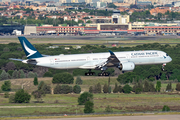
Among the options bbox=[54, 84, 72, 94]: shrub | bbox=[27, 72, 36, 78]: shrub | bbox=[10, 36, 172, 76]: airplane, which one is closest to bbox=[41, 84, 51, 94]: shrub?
bbox=[54, 84, 72, 94]: shrub

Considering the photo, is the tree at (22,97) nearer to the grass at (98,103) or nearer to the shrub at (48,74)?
Answer: the grass at (98,103)

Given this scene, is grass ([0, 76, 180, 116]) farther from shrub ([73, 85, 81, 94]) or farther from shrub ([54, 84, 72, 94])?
shrub ([54, 84, 72, 94])

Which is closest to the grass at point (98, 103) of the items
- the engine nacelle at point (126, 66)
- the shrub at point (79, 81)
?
the shrub at point (79, 81)

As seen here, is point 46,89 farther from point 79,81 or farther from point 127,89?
point 127,89

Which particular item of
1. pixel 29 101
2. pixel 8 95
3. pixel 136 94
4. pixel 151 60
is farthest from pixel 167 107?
pixel 8 95

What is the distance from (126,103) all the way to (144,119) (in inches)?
1111

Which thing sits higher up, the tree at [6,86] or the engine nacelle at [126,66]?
the engine nacelle at [126,66]

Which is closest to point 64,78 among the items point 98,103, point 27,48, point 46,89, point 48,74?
point 48,74

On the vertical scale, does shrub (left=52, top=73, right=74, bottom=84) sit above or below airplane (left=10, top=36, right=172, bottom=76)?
below

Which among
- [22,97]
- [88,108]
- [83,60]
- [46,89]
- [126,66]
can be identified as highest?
[83,60]

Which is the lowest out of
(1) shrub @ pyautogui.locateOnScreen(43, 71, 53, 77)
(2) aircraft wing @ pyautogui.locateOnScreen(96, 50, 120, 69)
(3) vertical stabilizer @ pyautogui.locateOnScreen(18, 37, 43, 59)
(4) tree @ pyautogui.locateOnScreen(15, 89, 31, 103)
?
(1) shrub @ pyautogui.locateOnScreen(43, 71, 53, 77)

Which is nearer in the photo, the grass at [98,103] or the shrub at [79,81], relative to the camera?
the grass at [98,103]

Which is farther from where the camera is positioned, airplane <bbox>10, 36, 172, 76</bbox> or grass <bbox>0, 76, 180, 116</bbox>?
grass <bbox>0, 76, 180, 116</bbox>

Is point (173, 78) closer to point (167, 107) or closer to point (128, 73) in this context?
point (128, 73)
